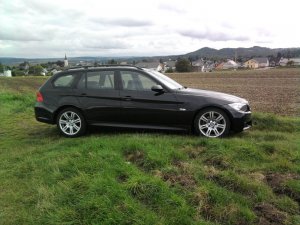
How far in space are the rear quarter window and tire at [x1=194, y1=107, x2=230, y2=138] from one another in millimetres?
3057

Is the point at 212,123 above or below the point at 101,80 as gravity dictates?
below

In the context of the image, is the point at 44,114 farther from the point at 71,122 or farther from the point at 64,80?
the point at 64,80

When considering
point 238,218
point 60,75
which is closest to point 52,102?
point 60,75

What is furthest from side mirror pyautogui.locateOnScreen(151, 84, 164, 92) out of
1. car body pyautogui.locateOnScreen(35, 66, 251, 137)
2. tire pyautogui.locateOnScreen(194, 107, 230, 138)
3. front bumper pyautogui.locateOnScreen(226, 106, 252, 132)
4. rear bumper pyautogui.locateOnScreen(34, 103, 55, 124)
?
rear bumper pyautogui.locateOnScreen(34, 103, 55, 124)

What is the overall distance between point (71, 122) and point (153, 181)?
418 centimetres

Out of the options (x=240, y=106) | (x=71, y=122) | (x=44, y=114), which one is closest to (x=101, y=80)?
(x=71, y=122)

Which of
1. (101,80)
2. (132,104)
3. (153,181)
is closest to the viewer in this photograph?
(153,181)

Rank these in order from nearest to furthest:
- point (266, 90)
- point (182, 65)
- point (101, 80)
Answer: point (101, 80), point (266, 90), point (182, 65)

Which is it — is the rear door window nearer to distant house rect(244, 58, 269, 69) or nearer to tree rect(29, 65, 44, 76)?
tree rect(29, 65, 44, 76)

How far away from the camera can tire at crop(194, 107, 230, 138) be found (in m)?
7.64

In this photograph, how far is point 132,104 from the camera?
26.4ft

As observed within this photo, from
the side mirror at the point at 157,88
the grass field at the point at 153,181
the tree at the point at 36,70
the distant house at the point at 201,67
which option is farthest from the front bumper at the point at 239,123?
the distant house at the point at 201,67

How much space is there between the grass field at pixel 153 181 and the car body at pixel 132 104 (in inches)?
21.1

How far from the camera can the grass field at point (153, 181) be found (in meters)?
4.16
